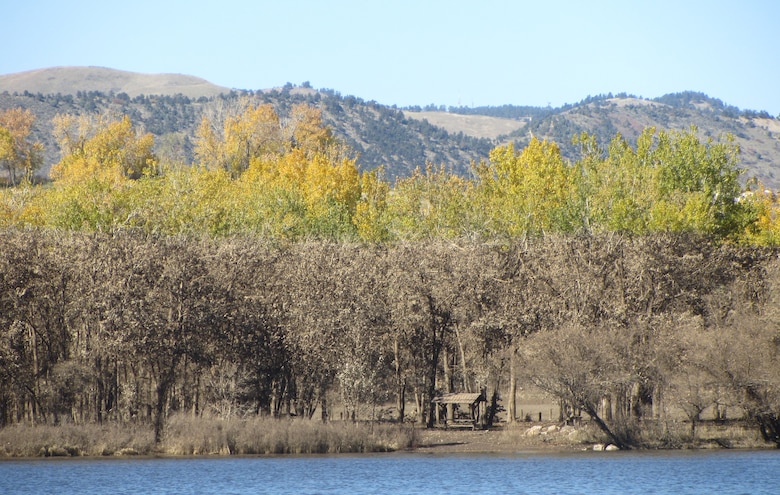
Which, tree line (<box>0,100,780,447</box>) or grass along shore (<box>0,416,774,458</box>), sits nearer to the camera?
grass along shore (<box>0,416,774,458</box>)

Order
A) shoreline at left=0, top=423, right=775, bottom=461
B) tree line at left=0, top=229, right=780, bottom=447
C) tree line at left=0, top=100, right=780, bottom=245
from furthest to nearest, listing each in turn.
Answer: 1. tree line at left=0, top=100, right=780, bottom=245
2. tree line at left=0, top=229, right=780, bottom=447
3. shoreline at left=0, top=423, right=775, bottom=461

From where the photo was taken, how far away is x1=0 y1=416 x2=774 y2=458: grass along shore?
5256cm

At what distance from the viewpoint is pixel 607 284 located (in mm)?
61406

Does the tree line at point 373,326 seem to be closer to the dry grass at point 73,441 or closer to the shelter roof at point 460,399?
the shelter roof at point 460,399

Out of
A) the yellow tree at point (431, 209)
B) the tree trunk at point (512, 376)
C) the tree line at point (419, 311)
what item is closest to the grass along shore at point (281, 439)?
the tree line at point (419, 311)

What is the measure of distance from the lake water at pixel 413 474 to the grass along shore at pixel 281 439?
174cm

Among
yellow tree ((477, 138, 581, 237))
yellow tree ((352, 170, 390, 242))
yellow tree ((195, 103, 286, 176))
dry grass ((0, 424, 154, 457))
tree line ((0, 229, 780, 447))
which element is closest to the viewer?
dry grass ((0, 424, 154, 457))

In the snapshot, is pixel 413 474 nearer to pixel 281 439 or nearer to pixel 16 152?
pixel 281 439

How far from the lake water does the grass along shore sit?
174 centimetres

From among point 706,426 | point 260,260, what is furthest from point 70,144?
point 706,426

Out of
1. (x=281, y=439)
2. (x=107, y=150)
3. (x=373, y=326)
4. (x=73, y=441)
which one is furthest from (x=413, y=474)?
(x=107, y=150)

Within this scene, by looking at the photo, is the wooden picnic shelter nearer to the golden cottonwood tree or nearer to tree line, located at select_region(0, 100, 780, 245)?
tree line, located at select_region(0, 100, 780, 245)

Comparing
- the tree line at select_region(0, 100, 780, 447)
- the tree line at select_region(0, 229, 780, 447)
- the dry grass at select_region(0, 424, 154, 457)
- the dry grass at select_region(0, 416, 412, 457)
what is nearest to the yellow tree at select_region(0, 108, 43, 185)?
the tree line at select_region(0, 100, 780, 447)

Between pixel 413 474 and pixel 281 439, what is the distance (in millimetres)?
10505
